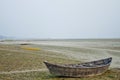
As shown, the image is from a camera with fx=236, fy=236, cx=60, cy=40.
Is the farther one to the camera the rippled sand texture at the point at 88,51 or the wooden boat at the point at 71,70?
the rippled sand texture at the point at 88,51

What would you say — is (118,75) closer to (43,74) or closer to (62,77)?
(62,77)

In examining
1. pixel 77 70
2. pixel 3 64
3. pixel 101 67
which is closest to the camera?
pixel 77 70

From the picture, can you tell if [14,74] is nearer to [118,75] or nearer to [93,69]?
[93,69]

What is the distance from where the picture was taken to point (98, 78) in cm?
2388

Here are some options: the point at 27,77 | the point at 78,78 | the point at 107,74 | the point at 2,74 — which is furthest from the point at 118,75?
the point at 2,74

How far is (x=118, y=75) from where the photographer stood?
2547cm

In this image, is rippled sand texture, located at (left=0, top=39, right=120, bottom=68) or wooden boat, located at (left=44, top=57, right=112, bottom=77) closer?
wooden boat, located at (left=44, top=57, right=112, bottom=77)

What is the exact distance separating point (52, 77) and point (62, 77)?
112cm

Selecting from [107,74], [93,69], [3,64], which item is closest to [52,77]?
[93,69]

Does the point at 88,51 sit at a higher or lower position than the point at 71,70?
lower

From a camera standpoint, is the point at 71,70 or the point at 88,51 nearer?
the point at 71,70

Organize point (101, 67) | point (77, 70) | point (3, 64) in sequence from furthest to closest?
point (3, 64)
point (101, 67)
point (77, 70)

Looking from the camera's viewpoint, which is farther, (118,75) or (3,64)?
(3,64)

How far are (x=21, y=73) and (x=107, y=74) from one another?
31.2 feet
